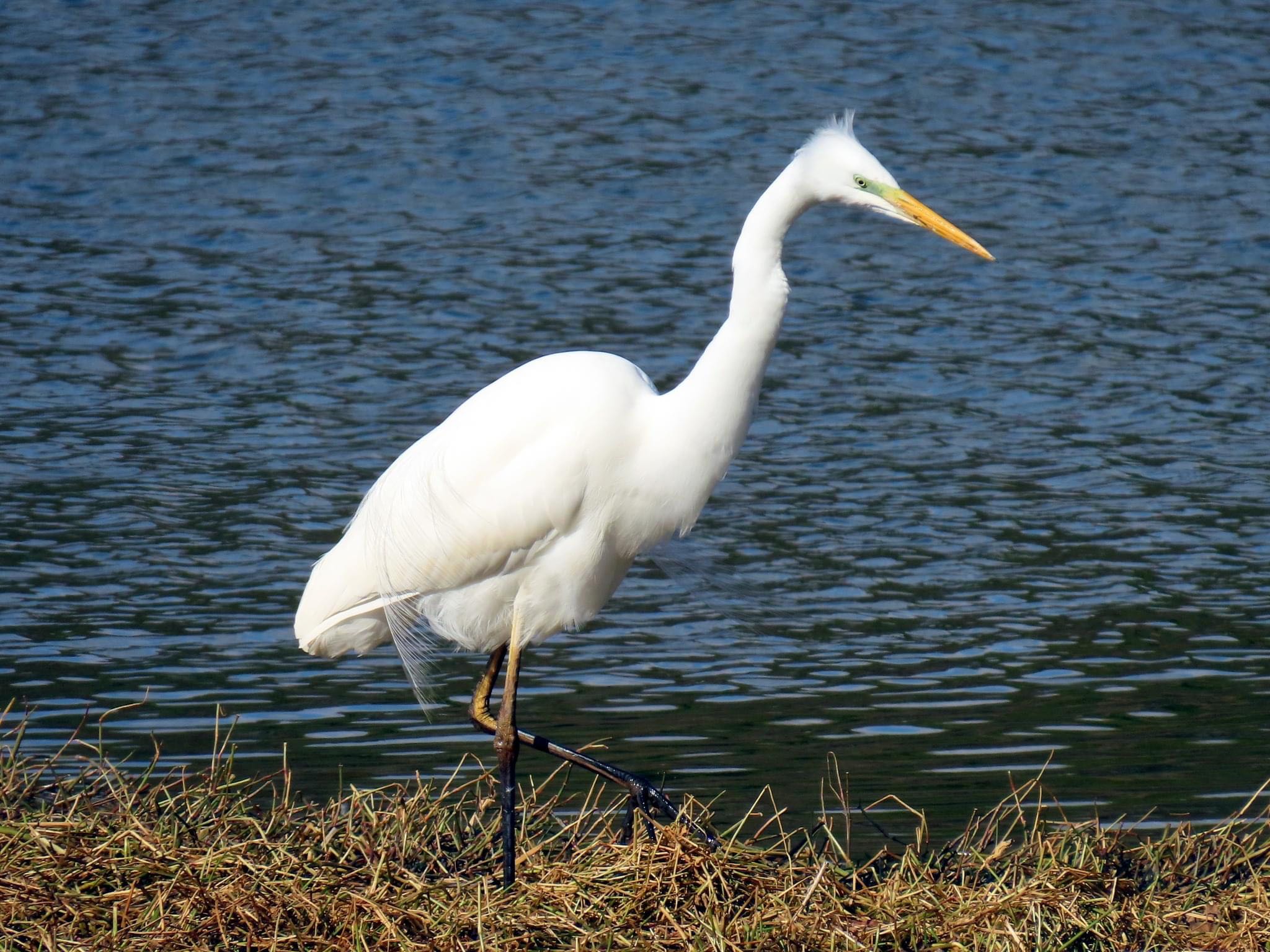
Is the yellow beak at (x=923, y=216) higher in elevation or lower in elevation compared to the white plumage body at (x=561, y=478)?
higher

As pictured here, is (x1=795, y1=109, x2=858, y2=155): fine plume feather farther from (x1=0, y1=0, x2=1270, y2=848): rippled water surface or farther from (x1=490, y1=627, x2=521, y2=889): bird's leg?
(x1=0, y1=0, x2=1270, y2=848): rippled water surface

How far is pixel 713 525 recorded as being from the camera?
703cm

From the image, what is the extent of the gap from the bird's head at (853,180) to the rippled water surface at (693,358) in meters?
1.52

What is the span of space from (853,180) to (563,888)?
4.98 feet

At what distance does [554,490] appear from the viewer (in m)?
4.09

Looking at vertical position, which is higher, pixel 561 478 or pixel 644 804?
pixel 561 478

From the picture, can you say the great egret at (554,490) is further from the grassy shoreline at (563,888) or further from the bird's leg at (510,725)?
the grassy shoreline at (563,888)

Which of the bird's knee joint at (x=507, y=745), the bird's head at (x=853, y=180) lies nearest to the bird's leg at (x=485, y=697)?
the bird's knee joint at (x=507, y=745)

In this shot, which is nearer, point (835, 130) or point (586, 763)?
point (835, 130)

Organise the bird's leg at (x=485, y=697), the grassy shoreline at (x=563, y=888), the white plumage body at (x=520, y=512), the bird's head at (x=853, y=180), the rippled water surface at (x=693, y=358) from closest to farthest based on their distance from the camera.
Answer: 1. the grassy shoreline at (x=563, y=888)
2. the bird's head at (x=853, y=180)
3. the white plumage body at (x=520, y=512)
4. the bird's leg at (x=485, y=697)
5. the rippled water surface at (x=693, y=358)

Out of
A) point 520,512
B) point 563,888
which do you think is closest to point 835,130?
point 520,512

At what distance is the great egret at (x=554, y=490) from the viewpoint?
3.92 m

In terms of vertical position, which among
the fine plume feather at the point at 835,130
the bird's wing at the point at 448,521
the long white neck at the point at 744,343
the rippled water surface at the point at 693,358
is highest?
the fine plume feather at the point at 835,130

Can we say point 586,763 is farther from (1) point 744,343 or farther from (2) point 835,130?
(2) point 835,130
